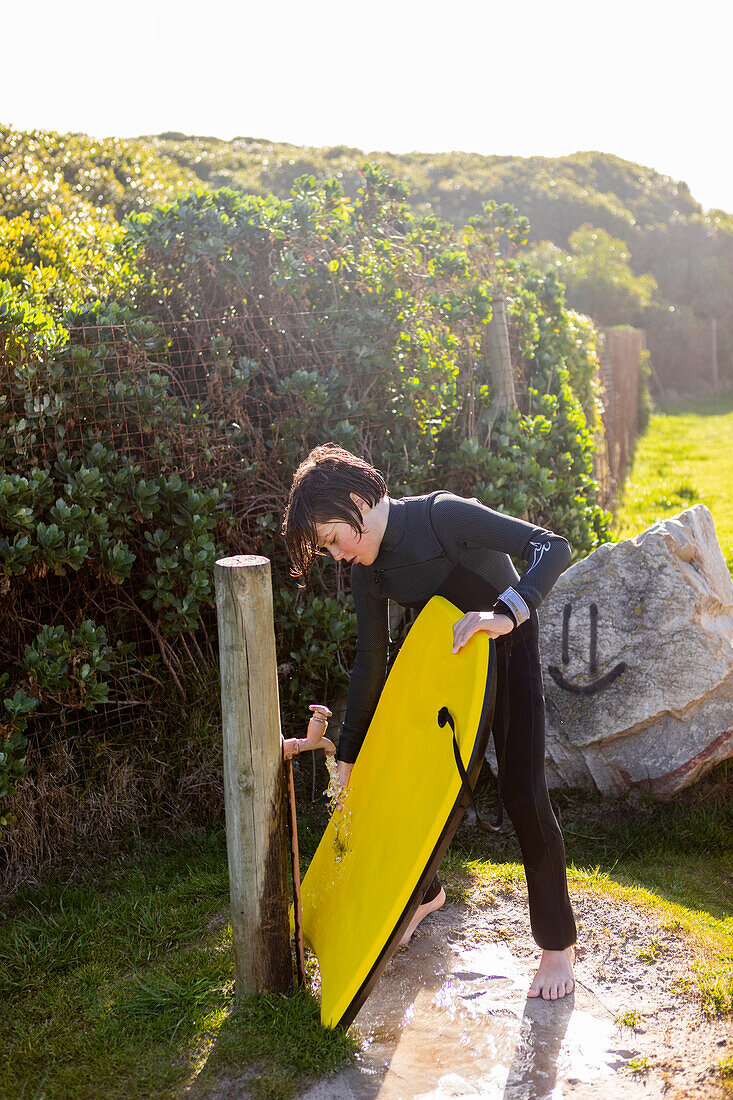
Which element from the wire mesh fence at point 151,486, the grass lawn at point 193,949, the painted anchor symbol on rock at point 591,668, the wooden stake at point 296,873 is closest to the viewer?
the grass lawn at point 193,949

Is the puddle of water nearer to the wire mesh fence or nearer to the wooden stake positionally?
the wooden stake

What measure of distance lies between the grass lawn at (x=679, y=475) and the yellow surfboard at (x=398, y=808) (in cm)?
437

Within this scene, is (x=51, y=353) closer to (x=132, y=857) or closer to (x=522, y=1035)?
(x=132, y=857)

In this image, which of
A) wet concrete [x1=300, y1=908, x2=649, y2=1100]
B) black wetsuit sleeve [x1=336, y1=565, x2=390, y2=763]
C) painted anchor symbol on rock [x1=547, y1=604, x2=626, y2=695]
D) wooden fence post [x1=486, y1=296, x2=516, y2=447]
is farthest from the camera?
wooden fence post [x1=486, y1=296, x2=516, y2=447]

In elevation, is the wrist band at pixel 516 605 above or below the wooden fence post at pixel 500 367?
below

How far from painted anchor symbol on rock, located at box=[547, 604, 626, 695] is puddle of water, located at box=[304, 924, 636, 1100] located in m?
1.45

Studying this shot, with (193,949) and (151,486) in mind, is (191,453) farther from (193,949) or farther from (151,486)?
(193,949)

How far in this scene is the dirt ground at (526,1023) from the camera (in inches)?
101

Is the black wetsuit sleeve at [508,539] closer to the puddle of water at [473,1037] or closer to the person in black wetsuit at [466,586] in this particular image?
the person in black wetsuit at [466,586]

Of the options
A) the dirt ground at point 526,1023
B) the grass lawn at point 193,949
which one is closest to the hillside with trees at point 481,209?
the grass lawn at point 193,949

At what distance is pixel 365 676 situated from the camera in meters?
3.00

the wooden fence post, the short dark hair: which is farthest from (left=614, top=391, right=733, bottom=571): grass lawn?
the short dark hair

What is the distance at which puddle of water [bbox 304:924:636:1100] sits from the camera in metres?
2.55

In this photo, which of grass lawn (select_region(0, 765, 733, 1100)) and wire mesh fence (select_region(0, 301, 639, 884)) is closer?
grass lawn (select_region(0, 765, 733, 1100))
